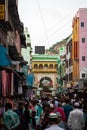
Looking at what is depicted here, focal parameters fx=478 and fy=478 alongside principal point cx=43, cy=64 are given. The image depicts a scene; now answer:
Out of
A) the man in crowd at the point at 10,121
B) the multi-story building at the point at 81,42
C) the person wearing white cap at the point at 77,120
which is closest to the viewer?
the man in crowd at the point at 10,121

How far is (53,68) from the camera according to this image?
161500 millimetres

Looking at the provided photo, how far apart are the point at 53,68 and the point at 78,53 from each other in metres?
83.1

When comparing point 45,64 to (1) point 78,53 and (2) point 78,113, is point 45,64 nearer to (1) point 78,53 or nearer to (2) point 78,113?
(1) point 78,53

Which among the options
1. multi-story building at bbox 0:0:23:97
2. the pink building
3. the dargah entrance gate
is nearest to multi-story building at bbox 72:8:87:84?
the pink building

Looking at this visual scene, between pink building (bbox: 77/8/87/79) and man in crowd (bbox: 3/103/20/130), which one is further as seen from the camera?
pink building (bbox: 77/8/87/79)

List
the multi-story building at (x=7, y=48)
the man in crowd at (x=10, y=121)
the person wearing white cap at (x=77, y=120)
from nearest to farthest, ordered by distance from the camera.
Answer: the man in crowd at (x=10, y=121) < the person wearing white cap at (x=77, y=120) < the multi-story building at (x=7, y=48)

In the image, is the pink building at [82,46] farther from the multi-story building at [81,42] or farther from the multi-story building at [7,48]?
the multi-story building at [7,48]

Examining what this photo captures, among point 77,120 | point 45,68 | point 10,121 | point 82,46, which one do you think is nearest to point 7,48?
point 77,120

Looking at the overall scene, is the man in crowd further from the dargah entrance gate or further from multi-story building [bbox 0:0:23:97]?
the dargah entrance gate

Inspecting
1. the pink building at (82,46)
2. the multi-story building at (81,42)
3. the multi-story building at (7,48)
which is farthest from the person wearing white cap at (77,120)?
the pink building at (82,46)

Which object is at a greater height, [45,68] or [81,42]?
[81,42]

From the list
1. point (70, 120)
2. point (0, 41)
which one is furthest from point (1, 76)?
point (0, 41)

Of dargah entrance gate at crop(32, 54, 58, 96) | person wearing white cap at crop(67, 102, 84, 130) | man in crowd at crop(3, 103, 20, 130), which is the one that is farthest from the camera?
dargah entrance gate at crop(32, 54, 58, 96)

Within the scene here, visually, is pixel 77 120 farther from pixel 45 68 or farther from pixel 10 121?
pixel 45 68
